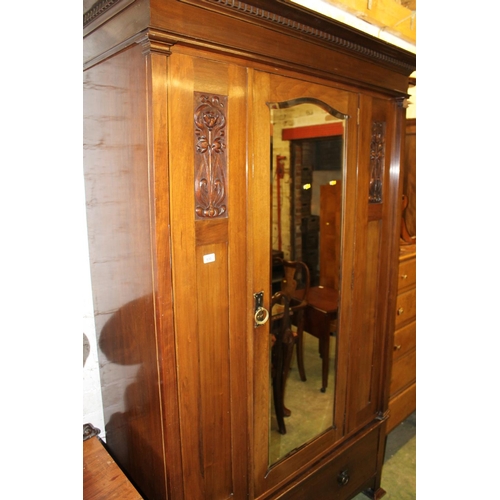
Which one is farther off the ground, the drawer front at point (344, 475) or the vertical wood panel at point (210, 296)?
the vertical wood panel at point (210, 296)

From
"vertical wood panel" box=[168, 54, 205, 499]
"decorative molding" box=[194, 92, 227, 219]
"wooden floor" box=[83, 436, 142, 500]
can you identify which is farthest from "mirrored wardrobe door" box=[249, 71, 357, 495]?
"wooden floor" box=[83, 436, 142, 500]

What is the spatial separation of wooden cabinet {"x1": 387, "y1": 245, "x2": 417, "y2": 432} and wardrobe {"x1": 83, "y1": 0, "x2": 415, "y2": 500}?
2.83 ft

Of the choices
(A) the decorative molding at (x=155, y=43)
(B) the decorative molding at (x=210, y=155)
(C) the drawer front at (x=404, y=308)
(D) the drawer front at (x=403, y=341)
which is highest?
(A) the decorative molding at (x=155, y=43)

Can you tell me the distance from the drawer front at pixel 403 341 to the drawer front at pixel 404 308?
5cm

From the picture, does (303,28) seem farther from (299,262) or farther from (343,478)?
→ (343,478)

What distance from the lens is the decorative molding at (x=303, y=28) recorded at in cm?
94

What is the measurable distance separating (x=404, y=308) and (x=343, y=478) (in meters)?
1.05

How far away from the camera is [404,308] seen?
2264mm

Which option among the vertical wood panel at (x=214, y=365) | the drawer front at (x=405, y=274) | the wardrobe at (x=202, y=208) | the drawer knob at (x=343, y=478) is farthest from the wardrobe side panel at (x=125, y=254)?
the drawer front at (x=405, y=274)

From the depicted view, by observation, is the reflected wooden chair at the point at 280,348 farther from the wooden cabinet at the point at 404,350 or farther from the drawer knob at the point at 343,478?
the wooden cabinet at the point at 404,350
